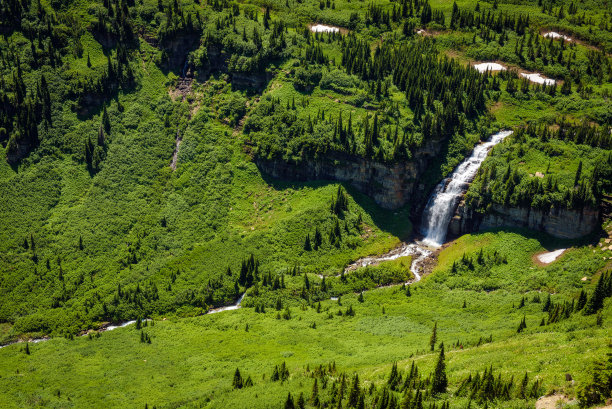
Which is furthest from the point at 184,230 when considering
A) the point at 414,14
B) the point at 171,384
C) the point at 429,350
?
the point at 414,14

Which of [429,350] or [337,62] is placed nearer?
[429,350]

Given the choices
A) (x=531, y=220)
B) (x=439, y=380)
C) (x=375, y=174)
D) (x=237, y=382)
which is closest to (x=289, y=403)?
(x=237, y=382)

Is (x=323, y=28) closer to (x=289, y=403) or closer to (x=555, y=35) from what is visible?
(x=555, y=35)

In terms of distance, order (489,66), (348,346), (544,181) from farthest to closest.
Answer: (489,66) < (544,181) < (348,346)

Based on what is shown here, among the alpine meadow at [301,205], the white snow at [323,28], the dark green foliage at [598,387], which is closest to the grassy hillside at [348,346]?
the alpine meadow at [301,205]

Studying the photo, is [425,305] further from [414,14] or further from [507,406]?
[414,14]

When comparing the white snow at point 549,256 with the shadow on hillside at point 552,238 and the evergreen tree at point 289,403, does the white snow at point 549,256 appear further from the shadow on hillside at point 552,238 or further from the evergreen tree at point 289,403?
the evergreen tree at point 289,403

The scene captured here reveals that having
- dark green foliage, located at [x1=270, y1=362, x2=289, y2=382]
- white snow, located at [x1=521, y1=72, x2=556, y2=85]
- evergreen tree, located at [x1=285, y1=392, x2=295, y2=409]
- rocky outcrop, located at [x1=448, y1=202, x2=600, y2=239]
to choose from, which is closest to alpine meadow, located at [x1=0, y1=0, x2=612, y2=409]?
rocky outcrop, located at [x1=448, y1=202, x2=600, y2=239]
